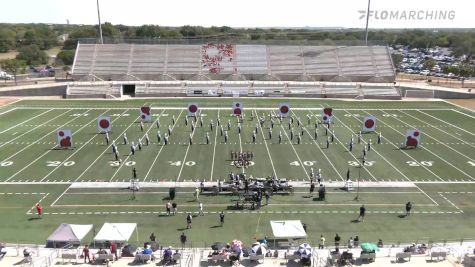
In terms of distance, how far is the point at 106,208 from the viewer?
21734mm

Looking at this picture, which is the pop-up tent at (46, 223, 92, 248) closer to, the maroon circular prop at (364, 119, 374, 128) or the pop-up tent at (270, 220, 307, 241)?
the pop-up tent at (270, 220, 307, 241)

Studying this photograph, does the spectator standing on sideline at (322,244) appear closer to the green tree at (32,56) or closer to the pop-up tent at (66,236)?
the pop-up tent at (66,236)

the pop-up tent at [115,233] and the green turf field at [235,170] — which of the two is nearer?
the pop-up tent at [115,233]

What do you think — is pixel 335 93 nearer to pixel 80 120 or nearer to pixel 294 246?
pixel 80 120

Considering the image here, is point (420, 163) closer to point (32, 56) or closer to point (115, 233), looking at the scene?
point (115, 233)

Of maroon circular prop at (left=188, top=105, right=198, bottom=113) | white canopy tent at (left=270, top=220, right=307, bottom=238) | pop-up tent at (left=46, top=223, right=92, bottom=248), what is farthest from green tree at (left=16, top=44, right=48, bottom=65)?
white canopy tent at (left=270, top=220, right=307, bottom=238)

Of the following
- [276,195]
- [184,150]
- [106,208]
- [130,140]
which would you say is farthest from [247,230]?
[130,140]

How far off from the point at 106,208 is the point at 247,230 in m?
7.55

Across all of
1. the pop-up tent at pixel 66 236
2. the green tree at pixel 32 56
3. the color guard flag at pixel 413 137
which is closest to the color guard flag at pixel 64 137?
the pop-up tent at pixel 66 236

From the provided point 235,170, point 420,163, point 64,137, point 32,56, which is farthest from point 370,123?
point 32,56

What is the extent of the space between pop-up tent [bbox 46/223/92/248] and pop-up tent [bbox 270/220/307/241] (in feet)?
24.9

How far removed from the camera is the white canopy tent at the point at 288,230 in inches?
669

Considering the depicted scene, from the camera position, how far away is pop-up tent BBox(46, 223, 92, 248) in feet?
54.0

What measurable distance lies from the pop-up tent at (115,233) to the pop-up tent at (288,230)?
5.83 metres
